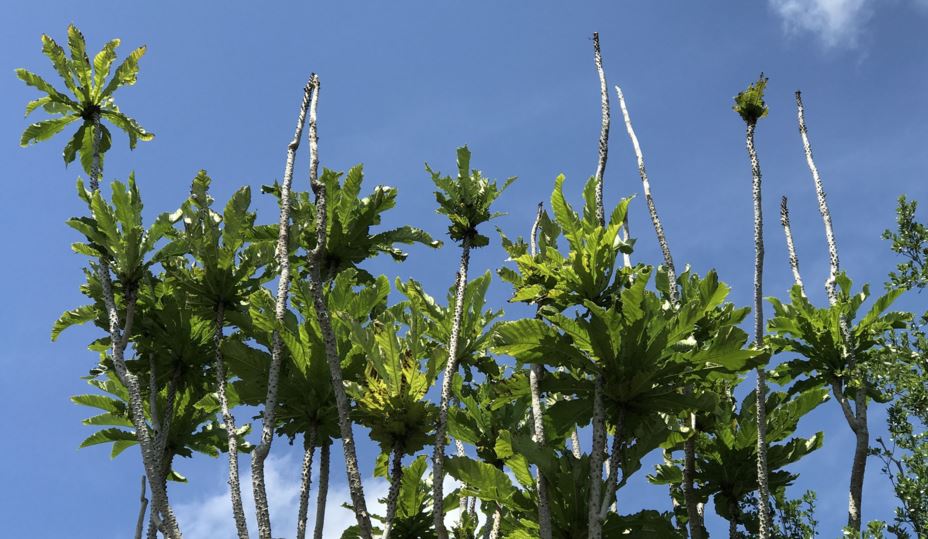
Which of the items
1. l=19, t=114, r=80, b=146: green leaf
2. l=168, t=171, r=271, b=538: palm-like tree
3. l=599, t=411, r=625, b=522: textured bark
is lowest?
l=599, t=411, r=625, b=522: textured bark

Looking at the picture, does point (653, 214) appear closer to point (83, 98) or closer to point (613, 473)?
point (613, 473)

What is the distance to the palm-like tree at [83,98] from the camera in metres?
15.1

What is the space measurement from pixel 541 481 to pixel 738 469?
4.93m

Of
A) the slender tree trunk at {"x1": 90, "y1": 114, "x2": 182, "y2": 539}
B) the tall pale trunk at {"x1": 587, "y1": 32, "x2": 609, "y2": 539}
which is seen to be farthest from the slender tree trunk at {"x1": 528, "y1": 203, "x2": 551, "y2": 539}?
the slender tree trunk at {"x1": 90, "y1": 114, "x2": 182, "y2": 539}

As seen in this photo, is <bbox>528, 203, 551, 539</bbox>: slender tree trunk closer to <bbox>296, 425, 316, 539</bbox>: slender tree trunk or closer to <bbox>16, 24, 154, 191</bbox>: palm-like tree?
<bbox>296, 425, 316, 539</bbox>: slender tree trunk

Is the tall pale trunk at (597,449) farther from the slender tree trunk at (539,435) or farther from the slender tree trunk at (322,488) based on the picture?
the slender tree trunk at (322,488)

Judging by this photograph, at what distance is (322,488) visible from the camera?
44.3ft

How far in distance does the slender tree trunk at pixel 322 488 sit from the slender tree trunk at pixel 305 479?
28.5 inches

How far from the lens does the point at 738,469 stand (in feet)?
48.1

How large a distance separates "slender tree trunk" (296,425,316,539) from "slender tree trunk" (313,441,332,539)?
72cm

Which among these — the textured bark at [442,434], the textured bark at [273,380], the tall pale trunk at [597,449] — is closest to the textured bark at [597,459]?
the tall pale trunk at [597,449]

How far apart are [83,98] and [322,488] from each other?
8.31m

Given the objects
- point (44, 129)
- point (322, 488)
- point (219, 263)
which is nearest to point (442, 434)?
point (322, 488)

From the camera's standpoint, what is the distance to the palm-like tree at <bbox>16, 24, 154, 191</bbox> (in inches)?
595
